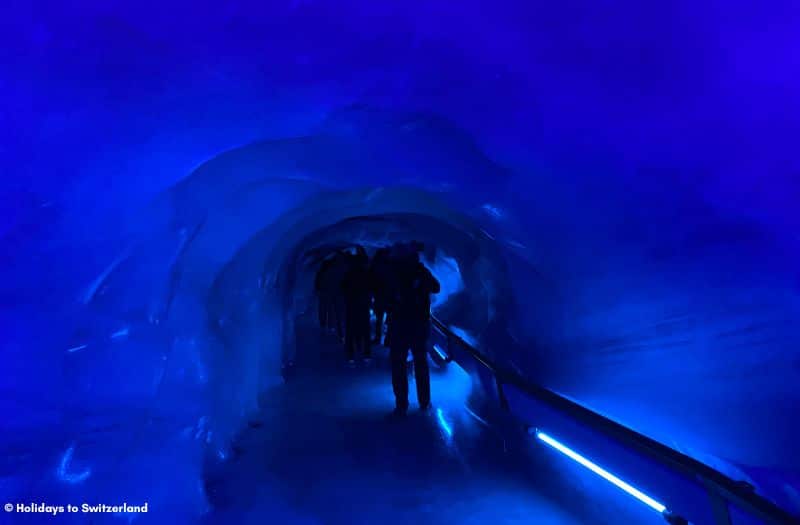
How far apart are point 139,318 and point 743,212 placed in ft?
12.1

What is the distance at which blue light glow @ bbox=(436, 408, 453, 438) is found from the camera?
5642 mm

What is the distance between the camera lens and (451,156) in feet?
14.5

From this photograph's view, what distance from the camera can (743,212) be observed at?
2.88m

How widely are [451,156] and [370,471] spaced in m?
2.84

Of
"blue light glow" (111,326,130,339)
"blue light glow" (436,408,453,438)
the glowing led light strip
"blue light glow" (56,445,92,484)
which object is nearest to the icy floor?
"blue light glow" (436,408,453,438)

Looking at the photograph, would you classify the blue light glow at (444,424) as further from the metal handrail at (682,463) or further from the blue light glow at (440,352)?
the blue light glow at (440,352)

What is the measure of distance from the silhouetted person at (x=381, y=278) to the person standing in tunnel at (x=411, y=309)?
0.18 metres

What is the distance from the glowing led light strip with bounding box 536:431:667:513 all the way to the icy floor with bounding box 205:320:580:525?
0.41 metres

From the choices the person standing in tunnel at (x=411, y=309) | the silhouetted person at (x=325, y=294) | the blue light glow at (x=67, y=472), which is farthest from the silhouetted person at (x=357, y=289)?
the blue light glow at (x=67, y=472)

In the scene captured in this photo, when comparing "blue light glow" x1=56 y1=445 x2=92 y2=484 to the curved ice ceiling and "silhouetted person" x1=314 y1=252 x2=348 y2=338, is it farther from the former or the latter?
"silhouetted person" x1=314 y1=252 x2=348 y2=338

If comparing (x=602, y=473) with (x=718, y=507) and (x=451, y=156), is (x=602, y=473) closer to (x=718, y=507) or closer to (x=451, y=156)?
(x=718, y=507)

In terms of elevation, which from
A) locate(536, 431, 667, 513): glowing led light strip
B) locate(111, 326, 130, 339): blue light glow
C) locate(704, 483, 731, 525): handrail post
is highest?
locate(111, 326, 130, 339): blue light glow

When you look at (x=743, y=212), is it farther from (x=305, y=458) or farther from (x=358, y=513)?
(x=305, y=458)

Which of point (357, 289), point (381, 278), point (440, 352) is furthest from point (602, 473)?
point (440, 352)
